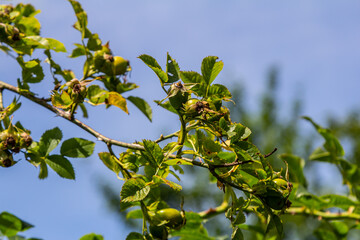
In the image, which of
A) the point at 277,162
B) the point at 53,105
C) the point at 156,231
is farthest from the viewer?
the point at 277,162

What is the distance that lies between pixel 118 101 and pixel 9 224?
2.03 feet

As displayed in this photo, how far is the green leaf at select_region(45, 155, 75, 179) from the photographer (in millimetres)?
1571

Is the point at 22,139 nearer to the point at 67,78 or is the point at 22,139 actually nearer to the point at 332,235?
the point at 67,78

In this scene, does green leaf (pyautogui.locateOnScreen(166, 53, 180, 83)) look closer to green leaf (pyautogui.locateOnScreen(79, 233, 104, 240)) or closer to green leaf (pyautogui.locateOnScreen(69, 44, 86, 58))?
green leaf (pyautogui.locateOnScreen(79, 233, 104, 240))

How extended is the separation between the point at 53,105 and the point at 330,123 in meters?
9.92

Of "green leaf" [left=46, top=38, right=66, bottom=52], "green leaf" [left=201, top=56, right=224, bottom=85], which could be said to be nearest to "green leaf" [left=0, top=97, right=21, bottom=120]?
"green leaf" [left=46, top=38, right=66, bottom=52]

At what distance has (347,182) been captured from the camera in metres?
2.05

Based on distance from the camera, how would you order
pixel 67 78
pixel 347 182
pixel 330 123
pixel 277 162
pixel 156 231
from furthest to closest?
pixel 330 123, pixel 277 162, pixel 347 182, pixel 67 78, pixel 156 231

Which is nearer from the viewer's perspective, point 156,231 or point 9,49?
point 156,231

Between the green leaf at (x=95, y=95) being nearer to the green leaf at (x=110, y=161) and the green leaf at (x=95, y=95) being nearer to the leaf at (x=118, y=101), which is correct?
the leaf at (x=118, y=101)

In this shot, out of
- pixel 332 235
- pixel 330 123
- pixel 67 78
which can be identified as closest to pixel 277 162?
pixel 330 123

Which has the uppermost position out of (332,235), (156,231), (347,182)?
(156,231)

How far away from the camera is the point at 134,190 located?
3.87ft

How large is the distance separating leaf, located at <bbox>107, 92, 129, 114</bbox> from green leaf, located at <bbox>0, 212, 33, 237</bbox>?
23.1 inches
